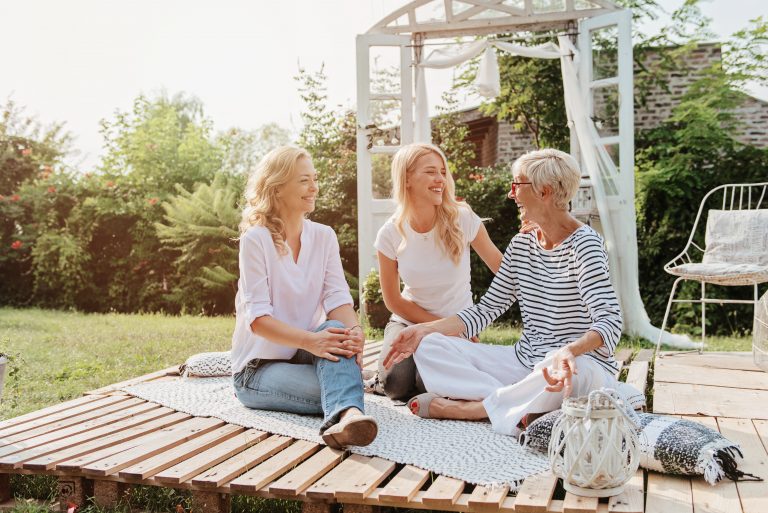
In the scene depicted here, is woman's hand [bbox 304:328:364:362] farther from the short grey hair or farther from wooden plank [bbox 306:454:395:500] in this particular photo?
the short grey hair

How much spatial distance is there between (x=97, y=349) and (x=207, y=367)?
227cm

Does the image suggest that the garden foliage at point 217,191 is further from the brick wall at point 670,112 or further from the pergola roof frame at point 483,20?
the brick wall at point 670,112

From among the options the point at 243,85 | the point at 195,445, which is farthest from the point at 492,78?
the point at 243,85

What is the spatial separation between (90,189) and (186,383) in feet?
23.5

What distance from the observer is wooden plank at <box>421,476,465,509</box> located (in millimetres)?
2113

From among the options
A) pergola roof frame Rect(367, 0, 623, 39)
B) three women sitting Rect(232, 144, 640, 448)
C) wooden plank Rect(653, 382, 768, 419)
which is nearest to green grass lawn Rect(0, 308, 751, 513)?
three women sitting Rect(232, 144, 640, 448)

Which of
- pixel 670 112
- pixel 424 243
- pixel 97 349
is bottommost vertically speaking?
pixel 97 349

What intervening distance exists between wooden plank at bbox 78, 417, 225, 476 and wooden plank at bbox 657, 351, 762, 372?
292 centimetres

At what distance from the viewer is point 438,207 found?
3625 millimetres

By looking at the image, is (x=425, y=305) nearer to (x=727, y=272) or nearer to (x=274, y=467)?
(x=274, y=467)

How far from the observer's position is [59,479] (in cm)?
251

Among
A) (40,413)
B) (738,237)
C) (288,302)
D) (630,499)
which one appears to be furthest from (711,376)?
(40,413)

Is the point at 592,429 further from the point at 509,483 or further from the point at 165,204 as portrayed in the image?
the point at 165,204

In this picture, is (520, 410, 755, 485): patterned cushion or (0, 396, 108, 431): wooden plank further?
(0, 396, 108, 431): wooden plank
